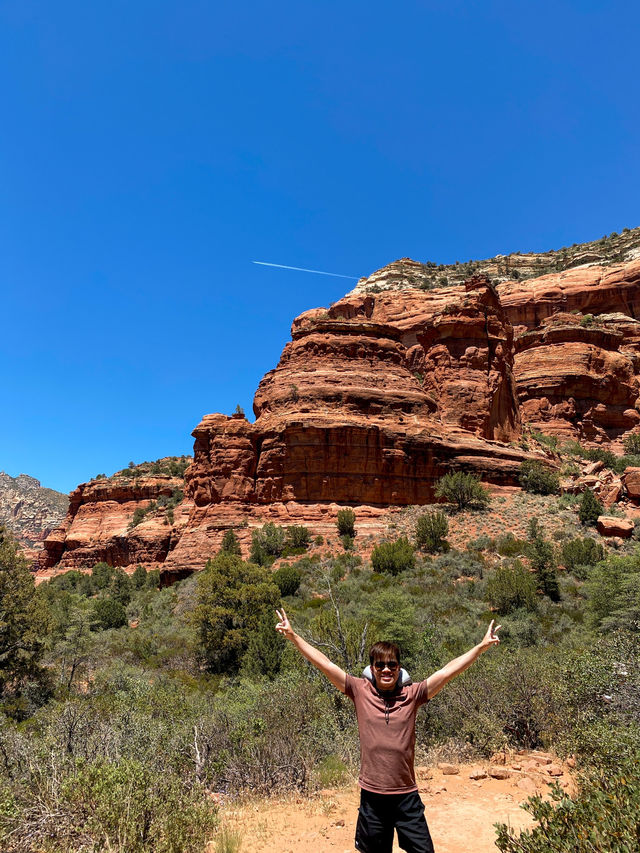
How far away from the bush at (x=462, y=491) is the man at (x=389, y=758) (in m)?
28.1

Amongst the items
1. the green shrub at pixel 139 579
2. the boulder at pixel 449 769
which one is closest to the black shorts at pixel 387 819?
the boulder at pixel 449 769

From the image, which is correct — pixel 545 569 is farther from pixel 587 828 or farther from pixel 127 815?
pixel 127 815

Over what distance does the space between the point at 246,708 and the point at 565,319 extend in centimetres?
5153

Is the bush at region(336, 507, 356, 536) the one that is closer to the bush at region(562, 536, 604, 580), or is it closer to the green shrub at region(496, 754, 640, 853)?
the bush at region(562, 536, 604, 580)

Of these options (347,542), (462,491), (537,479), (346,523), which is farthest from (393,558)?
(537,479)

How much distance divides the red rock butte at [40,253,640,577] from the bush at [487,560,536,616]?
37.3ft

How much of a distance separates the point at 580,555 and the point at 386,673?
22781 mm

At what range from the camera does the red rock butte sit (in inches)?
1203

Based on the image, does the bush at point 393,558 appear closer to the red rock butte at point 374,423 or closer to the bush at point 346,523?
the bush at point 346,523

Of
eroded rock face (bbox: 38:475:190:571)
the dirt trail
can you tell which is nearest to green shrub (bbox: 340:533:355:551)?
eroded rock face (bbox: 38:475:190:571)

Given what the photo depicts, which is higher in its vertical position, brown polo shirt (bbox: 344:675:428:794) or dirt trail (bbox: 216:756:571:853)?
brown polo shirt (bbox: 344:675:428:794)

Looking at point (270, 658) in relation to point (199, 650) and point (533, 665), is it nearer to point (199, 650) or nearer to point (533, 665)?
point (199, 650)

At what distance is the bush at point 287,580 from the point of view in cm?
2269

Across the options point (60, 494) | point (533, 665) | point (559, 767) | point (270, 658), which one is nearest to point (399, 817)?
point (559, 767)
